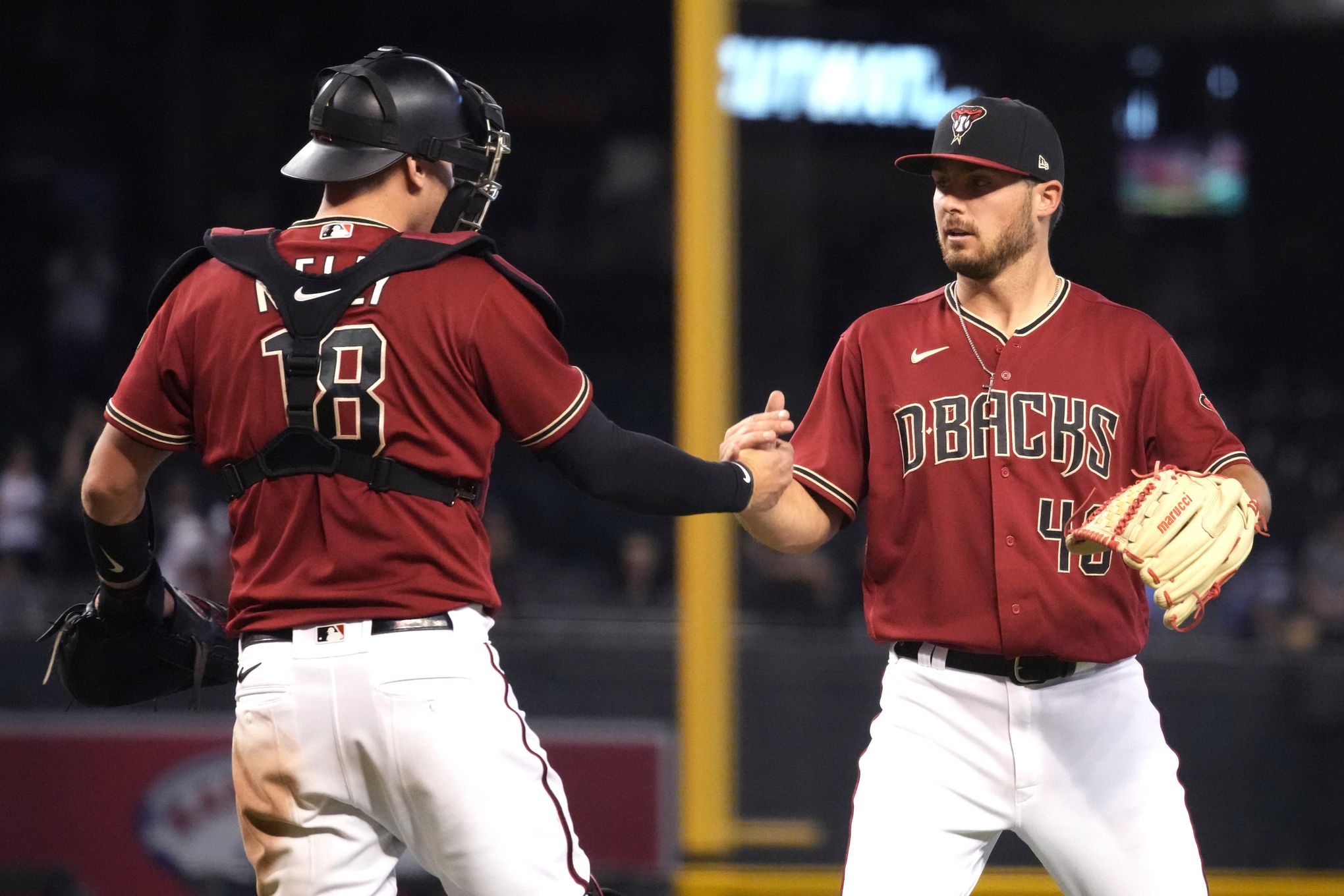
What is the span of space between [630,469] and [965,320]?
798mm

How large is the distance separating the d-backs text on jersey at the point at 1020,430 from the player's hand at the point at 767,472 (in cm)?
22

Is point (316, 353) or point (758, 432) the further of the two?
point (758, 432)

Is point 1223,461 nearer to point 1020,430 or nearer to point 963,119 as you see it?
point 1020,430

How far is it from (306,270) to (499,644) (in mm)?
3804

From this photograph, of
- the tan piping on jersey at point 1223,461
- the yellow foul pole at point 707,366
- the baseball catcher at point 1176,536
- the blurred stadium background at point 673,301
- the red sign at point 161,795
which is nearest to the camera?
the baseball catcher at point 1176,536

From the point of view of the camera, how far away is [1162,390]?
263 centimetres

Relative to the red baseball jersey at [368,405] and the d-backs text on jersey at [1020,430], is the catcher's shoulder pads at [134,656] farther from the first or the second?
the d-backs text on jersey at [1020,430]

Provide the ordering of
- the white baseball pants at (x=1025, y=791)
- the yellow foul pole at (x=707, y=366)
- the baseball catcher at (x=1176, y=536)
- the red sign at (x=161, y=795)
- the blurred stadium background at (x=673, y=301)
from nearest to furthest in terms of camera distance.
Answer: the baseball catcher at (x=1176, y=536)
the white baseball pants at (x=1025, y=791)
the yellow foul pole at (x=707, y=366)
the blurred stadium background at (x=673, y=301)
the red sign at (x=161, y=795)

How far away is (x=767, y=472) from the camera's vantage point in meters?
2.55

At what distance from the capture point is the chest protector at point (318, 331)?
82.4 inches

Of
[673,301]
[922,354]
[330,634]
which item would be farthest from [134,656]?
[673,301]

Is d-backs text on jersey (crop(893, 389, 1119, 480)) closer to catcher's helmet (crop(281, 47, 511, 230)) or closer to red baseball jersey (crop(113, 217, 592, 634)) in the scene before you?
red baseball jersey (crop(113, 217, 592, 634))

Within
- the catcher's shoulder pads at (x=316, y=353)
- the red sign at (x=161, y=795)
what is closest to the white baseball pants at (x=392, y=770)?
the catcher's shoulder pads at (x=316, y=353)

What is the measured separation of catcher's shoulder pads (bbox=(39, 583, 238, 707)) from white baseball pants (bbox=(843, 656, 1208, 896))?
3.70ft
